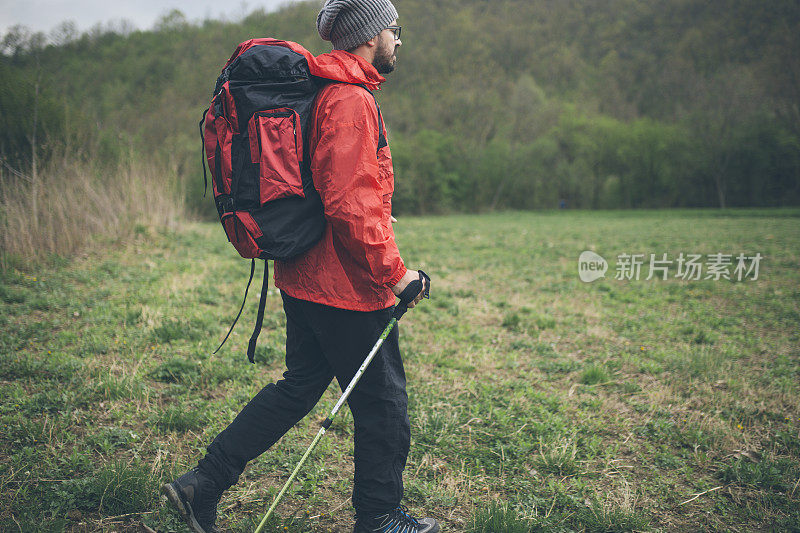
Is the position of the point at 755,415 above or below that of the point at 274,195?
below

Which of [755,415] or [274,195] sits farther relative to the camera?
[755,415]

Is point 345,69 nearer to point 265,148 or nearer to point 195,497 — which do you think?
point 265,148

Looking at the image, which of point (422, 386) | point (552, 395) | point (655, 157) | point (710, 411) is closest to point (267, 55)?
point (422, 386)

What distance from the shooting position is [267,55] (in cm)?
187

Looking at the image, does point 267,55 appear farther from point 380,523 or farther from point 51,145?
point 51,145

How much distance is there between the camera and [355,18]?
6.84ft

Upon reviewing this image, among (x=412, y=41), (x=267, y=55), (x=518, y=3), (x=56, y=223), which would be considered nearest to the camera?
(x=267, y=55)

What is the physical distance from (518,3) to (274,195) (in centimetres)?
10658

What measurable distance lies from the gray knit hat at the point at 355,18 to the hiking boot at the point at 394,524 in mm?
2190

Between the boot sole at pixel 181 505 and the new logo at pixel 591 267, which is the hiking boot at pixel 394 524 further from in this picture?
the new logo at pixel 591 267

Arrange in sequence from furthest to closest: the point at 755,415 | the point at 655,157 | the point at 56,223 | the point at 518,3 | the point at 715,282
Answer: the point at 518,3
the point at 655,157
the point at 715,282
the point at 56,223
the point at 755,415

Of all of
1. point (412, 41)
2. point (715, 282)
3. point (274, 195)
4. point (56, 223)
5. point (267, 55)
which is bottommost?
point (715, 282)

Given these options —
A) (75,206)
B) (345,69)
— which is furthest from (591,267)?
(75,206)

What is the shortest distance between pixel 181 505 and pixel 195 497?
6 cm
